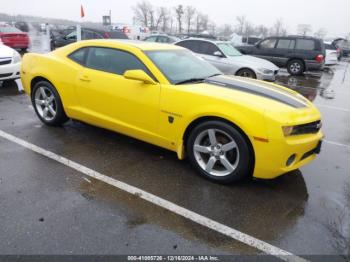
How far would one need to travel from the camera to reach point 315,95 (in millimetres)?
10078

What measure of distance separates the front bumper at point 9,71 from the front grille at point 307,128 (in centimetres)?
712

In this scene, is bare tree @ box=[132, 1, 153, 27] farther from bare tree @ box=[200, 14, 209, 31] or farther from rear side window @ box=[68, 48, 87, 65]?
rear side window @ box=[68, 48, 87, 65]

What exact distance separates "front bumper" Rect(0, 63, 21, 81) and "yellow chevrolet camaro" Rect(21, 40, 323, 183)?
3165mm

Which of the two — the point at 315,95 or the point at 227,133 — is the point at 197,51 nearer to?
the point at 315,95

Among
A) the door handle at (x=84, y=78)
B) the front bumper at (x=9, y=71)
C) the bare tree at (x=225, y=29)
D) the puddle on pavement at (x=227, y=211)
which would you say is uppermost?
the bare tree at (x=225, y=29)

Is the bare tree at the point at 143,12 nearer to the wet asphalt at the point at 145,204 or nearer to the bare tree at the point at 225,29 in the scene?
the bare tree at the point at 225,29

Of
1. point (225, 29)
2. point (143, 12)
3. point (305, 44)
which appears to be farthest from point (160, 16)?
point (305, 44)

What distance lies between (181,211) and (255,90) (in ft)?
5.95

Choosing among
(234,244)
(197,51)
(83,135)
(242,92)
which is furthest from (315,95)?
(234,244)

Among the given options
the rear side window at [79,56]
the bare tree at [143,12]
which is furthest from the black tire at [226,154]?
the bare tree at [143,12]

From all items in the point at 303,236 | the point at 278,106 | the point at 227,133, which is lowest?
the point at 303,236

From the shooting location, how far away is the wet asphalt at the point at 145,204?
269 cm

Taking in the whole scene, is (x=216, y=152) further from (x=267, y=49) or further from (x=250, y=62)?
(x=267, y=49)

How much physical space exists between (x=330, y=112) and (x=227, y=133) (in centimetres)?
536
